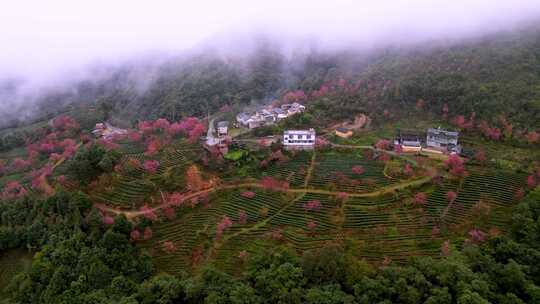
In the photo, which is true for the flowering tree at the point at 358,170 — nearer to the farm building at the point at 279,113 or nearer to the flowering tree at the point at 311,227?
the flowering tree at the point at 311,227

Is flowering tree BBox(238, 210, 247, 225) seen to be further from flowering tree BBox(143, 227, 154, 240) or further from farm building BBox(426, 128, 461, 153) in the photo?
farm building BBox(426, 128, 461, 153)

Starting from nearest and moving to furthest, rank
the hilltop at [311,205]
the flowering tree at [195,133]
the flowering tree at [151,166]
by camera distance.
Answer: the hilltop at [311,205]
the flowering tree at [151,166]
the flowering tree at [195,133]

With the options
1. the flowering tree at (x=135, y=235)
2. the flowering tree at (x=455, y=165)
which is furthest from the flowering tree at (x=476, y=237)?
the flowering tree at (x=135, y=235)

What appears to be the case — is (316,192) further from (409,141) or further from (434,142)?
(434,142)

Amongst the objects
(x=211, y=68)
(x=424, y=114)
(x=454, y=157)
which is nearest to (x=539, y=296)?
(x=454, y=157)

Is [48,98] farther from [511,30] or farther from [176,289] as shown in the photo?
[511,30]

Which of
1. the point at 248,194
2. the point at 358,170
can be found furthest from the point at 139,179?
the point at 358,170
